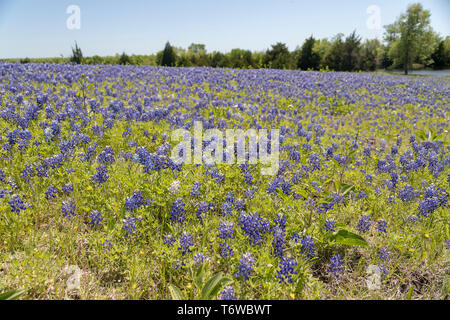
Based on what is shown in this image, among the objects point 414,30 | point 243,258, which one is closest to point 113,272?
point 243,258

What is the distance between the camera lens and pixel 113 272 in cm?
289

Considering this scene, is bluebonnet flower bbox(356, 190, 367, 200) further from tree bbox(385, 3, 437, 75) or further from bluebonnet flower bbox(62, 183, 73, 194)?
tree bbox(385, 3, 437, 75)

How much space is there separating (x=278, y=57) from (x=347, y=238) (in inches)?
1291

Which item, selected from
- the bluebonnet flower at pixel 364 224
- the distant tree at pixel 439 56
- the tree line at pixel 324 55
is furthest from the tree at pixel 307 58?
the distant tree at pixel 439 56

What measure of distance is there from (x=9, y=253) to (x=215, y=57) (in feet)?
110

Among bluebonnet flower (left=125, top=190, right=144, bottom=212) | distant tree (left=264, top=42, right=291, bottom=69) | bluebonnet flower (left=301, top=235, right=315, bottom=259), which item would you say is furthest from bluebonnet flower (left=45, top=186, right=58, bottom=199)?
distant tree (left=264, top=42, right=291, bottom=69)

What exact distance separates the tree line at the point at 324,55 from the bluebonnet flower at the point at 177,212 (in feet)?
77.6

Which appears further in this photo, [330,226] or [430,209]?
[430,209]

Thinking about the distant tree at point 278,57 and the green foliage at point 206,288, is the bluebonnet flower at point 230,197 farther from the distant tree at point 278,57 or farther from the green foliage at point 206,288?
the distant tree at point 278,57

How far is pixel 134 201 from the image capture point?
343 centimetres

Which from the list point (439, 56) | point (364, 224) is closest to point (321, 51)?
point (439, 56)

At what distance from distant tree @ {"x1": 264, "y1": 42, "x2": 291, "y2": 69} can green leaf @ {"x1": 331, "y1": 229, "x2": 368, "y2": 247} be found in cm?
2997
